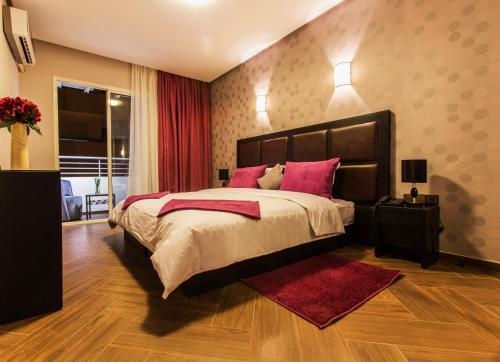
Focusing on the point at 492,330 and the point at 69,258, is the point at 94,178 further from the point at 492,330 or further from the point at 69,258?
the point at 492,330

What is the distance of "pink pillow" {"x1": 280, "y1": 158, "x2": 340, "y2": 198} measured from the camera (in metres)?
2.54

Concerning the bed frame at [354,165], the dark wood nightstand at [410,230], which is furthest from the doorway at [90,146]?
the dark wood nightstand at [410,230]

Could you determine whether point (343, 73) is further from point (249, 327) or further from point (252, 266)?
point (249, 327)

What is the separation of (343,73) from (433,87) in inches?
36.0

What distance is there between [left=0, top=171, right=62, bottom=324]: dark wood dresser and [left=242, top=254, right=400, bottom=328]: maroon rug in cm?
116

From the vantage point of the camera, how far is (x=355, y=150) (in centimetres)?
266

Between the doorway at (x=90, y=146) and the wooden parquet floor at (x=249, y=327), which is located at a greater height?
the doorway at (x=90, y=146)

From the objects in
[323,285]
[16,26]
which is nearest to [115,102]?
[16,26]

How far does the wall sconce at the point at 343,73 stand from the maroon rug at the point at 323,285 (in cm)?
194

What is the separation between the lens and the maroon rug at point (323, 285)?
139cm

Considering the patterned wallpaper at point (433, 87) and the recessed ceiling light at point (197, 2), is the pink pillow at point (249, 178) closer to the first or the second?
the patterned wallpaper at point (433, 87)

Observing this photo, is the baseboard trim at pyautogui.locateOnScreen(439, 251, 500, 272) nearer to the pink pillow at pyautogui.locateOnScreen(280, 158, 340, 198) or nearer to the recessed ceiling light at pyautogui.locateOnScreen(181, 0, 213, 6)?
the pink pillow at pyautogui.locateOnScreen(280, 158, 340, 198)

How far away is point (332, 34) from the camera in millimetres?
2986

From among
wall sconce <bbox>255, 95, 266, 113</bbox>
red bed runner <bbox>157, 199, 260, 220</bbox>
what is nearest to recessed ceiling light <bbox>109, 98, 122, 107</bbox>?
wall sconce <bbox>255, 95, 266, 113</bbox>
